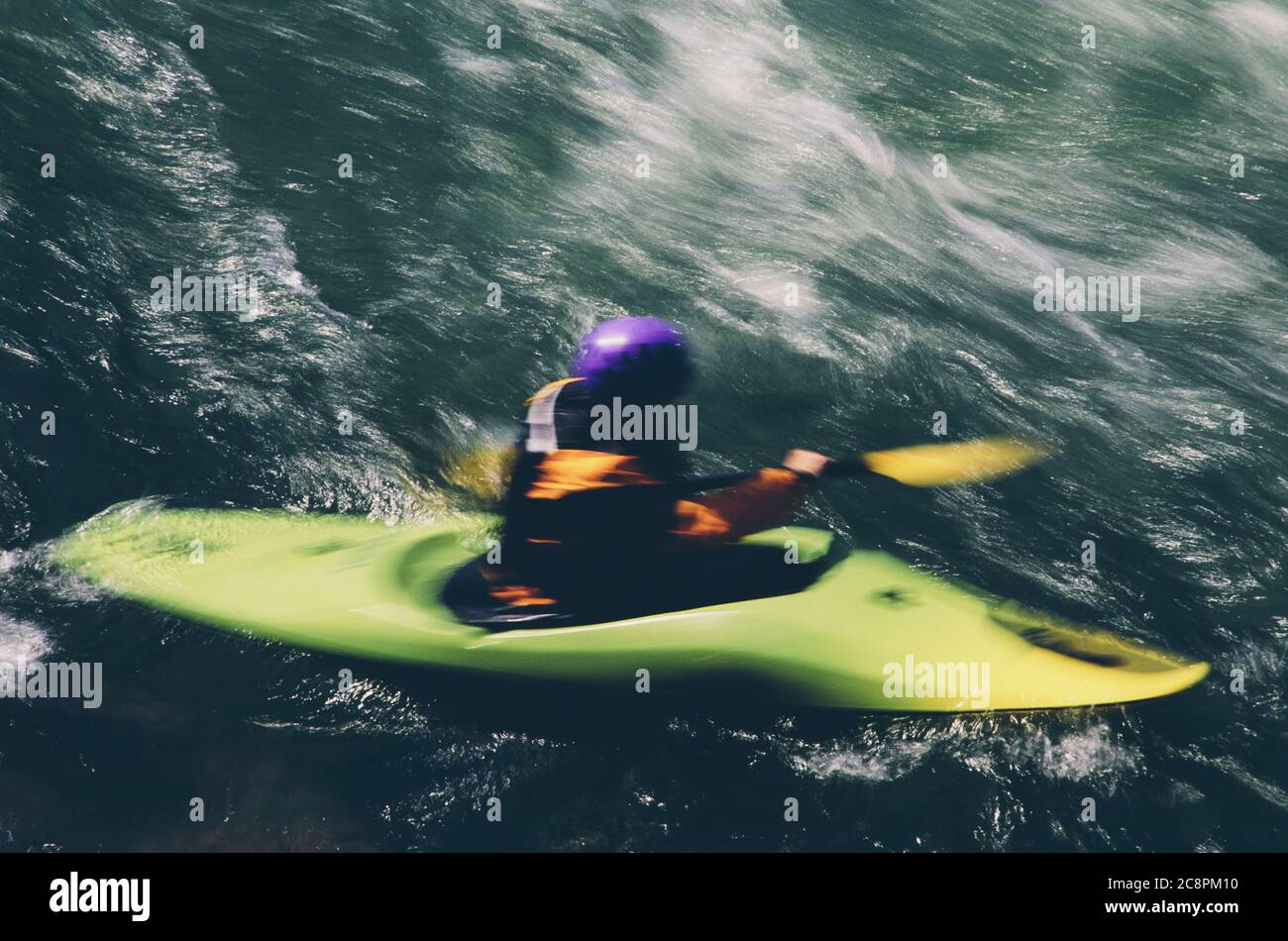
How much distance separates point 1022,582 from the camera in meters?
6.33

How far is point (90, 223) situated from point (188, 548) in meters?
3.25

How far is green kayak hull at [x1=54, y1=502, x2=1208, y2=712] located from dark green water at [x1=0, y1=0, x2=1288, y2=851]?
0.13 metres

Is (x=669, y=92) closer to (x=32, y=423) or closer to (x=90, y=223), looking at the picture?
(x=90, y=223)

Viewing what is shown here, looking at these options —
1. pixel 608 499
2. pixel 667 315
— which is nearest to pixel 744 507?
pixel 608 499

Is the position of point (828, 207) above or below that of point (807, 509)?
above

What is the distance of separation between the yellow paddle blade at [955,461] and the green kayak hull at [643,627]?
59 centimetres

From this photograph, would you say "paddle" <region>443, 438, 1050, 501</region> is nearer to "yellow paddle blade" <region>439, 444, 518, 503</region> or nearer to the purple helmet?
"yellow paddle blade" <region>439, 444, 518, 503</region>

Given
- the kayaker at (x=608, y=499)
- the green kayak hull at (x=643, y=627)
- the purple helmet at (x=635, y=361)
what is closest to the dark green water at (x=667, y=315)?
the green kayak hull at (x=643, y=627)

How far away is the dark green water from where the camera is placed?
4.94m

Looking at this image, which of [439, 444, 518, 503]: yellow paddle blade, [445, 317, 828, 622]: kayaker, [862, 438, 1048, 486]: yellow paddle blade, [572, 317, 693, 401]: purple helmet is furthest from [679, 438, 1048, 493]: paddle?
[439, 444, 518, 503]: yellow paddle blade

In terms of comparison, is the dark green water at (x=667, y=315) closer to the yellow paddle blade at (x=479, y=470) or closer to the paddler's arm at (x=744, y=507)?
the yellow paddle blade at (x=479, y=470)

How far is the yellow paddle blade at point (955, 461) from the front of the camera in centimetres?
648

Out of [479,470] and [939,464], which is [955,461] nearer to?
[939,464]

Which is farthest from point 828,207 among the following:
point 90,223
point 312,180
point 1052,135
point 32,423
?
point 32,423
